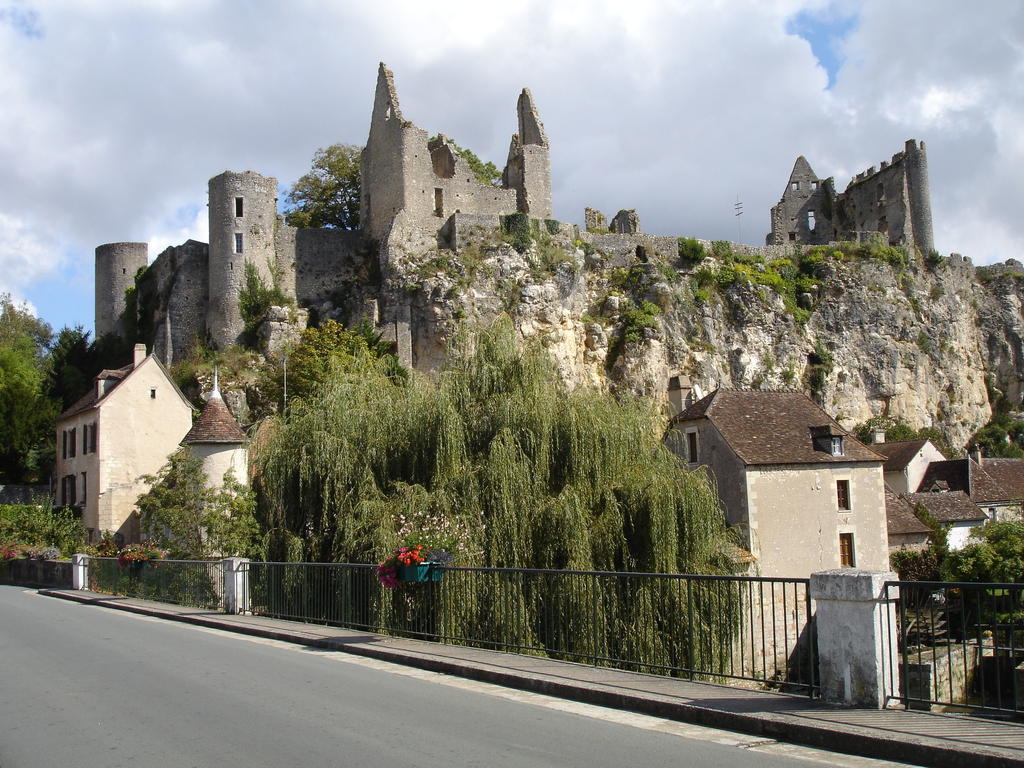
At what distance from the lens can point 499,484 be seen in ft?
59.9

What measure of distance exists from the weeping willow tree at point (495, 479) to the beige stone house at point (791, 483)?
7710 mm

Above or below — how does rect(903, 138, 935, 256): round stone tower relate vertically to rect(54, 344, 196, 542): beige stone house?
above

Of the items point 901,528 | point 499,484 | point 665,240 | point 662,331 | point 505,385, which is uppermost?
point 665,240

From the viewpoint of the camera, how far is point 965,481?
4506cm

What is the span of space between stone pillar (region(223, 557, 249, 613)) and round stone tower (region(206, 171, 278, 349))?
2879 centimetres

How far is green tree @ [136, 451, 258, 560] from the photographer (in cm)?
2109

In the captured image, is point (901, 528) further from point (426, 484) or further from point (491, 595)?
point (491, 595)

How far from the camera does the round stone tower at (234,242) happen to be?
45594 mm

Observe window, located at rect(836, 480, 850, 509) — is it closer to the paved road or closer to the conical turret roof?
the conical turret roof

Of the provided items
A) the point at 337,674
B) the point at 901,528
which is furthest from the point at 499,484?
the point at 901,528

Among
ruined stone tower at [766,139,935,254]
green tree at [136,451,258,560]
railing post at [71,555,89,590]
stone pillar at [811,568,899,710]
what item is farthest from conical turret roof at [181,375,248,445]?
ruined stone tower at [766,139,935,254]

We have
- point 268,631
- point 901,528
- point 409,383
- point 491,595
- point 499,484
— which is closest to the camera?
point 491,595

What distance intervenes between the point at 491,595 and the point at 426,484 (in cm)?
588

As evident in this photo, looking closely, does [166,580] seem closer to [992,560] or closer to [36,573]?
[36,573]
